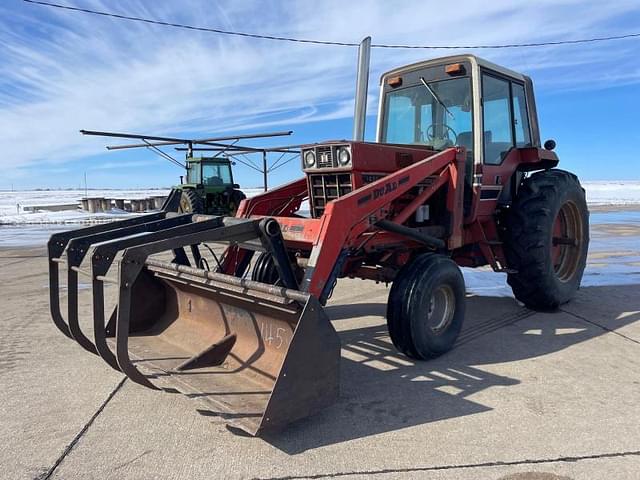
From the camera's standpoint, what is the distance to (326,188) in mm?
4625

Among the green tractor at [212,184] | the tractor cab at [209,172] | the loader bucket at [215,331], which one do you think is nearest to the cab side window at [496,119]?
the loader bucket at [215,331]

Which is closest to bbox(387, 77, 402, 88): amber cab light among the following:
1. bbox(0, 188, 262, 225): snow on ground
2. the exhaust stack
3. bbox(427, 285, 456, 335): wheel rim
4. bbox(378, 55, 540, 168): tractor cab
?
bbox(378, 55, 540, 168): tractor cab

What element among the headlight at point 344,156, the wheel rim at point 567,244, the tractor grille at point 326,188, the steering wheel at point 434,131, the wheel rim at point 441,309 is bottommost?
the wheel rim at point 441,309

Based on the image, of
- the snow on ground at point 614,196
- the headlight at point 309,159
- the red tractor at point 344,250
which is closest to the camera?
the red tractor at point 344,250

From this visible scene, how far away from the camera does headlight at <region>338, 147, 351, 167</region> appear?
4.30m

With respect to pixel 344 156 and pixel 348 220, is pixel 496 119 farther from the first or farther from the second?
pixel 348 220

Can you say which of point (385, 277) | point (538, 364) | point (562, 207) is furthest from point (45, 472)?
point (562, 207)

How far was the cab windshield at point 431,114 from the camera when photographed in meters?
5.34

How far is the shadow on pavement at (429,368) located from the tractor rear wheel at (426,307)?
17cm

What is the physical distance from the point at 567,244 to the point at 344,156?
339 centimetres

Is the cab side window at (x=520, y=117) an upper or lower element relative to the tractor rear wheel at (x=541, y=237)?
upper

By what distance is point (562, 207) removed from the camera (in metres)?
6.08

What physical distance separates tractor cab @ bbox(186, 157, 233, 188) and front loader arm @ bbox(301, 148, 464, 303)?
13427mm

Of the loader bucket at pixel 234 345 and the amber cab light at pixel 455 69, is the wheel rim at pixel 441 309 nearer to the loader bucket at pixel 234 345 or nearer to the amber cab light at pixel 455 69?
the loader bucket at pixel 234 345
